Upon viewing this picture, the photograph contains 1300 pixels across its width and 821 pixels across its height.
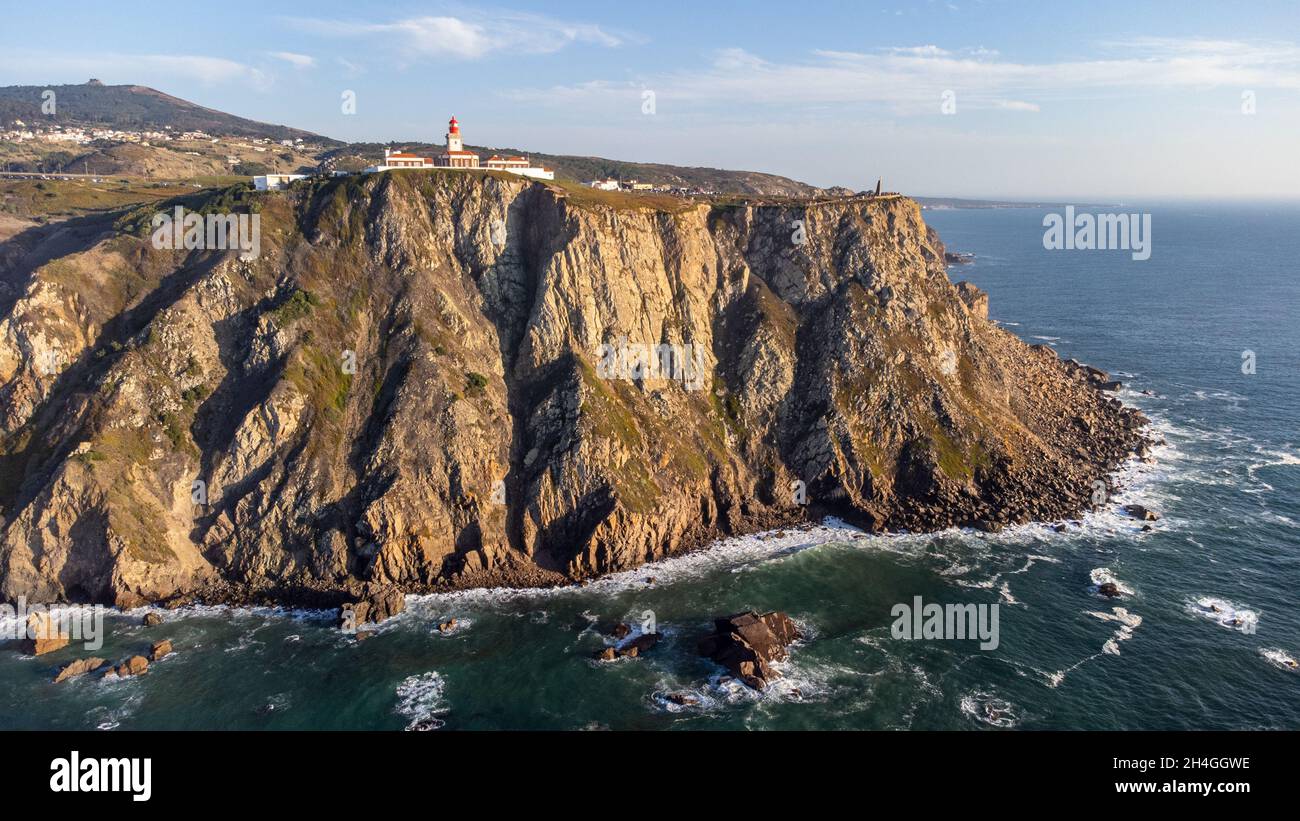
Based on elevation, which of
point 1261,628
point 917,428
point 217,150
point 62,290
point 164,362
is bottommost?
point 1261,628

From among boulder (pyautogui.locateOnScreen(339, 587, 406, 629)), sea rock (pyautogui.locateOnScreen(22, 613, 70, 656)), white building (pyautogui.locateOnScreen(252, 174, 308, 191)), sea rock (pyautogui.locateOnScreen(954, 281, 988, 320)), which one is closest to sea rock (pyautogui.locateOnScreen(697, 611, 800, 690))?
boulder (pyautogui.locateOnScreen(339, 587, 406, 629))

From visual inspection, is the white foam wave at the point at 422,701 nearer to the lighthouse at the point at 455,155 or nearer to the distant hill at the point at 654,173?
the lighthouse at the point at 455,155

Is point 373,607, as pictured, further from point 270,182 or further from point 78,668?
point 270,182

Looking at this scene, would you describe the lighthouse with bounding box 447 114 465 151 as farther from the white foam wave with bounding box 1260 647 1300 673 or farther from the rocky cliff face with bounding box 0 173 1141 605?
A: the white foam wave with bounding box 1260 647 1300 673
